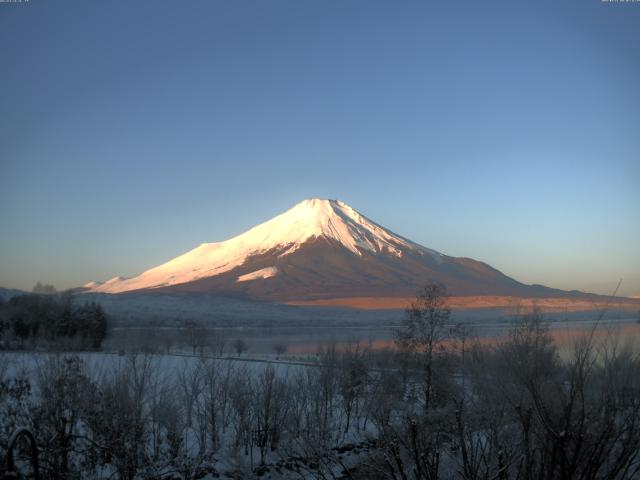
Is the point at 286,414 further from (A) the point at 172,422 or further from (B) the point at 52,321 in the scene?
(B) the point at 52,321

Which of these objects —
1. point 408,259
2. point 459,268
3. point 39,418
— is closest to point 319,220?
point 408,259

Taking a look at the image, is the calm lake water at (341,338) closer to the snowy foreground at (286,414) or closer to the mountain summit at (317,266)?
the snowy foreground at (286,414)

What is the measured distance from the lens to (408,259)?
484 feet

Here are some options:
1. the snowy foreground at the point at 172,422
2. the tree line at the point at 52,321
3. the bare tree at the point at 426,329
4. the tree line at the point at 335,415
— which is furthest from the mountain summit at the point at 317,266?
the snowy foreground at the point at 172,422

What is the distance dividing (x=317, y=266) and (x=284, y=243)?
758 inches

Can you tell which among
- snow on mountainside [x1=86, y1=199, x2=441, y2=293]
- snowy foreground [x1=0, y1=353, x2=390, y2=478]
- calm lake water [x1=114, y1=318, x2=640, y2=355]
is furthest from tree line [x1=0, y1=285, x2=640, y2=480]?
snow on mountainside [x1=86, y1=199, x2=441, y2=293]

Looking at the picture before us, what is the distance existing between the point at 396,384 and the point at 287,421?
6.83 m

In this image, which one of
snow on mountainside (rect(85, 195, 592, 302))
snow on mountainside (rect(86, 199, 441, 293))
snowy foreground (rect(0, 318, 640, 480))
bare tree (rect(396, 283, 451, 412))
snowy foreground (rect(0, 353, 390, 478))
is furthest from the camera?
snow on mountainside (rect(86, 199, 441, 293))

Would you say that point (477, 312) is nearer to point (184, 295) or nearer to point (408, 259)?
point (408, 259)

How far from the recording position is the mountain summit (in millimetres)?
128500

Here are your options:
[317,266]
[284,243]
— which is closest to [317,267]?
[317,266]

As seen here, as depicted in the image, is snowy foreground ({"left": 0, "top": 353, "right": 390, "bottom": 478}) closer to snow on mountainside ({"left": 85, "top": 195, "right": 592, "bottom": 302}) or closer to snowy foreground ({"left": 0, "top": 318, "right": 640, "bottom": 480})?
snowy foreground ({"left": 0, "top": 318, "right": 640, "bottom": 480})

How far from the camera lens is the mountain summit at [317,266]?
128500 mm

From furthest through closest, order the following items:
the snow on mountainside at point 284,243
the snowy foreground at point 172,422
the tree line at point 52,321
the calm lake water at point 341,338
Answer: the snow on mountainside at point 284,243, the tree line at point 52,321, the calm lake water at point 341,338, the snowy foreground at point 172,422
